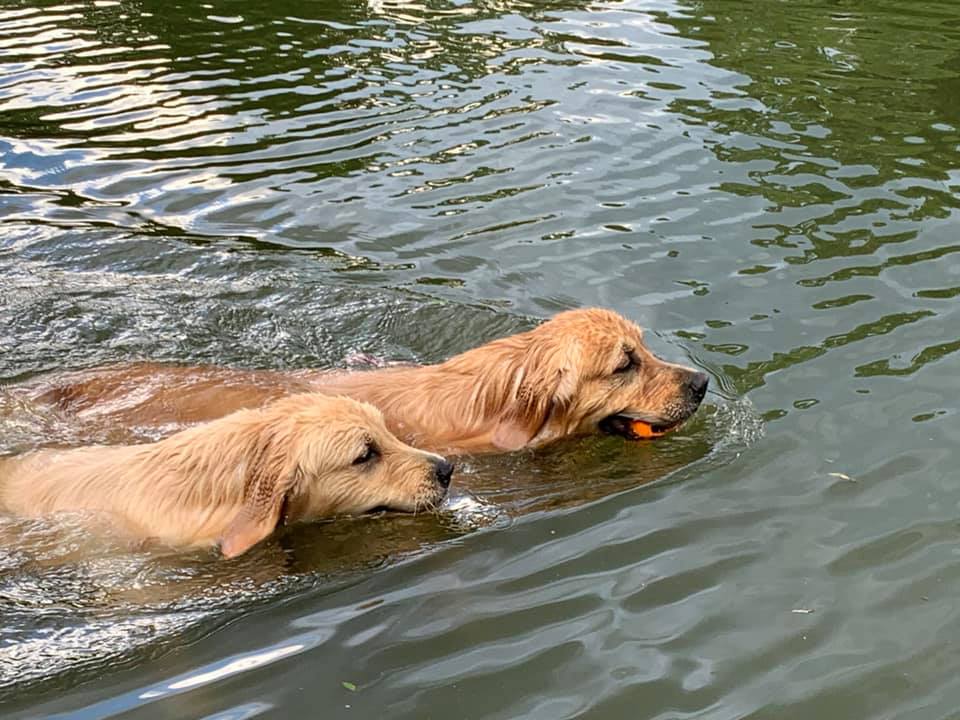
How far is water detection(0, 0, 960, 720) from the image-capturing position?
569 cm

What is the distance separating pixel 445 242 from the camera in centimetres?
1098

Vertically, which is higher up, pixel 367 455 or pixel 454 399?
pixel 367 455

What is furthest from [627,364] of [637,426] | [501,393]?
[501,393]

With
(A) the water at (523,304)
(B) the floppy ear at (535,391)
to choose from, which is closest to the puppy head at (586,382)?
(B) the floppy ear at (535,391)

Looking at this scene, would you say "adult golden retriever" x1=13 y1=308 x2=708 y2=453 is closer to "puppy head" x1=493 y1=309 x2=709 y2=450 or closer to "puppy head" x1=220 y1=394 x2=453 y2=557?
"puppy head" x1=493 y1=309 x2=709 y2=450

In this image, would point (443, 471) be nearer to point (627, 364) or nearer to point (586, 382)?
point (586, 382)

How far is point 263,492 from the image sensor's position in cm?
671

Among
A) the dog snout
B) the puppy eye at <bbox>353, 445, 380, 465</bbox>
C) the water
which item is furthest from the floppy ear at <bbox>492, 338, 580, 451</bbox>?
the puppy eye at <bbox>353, 445, 380, 465</bbox>

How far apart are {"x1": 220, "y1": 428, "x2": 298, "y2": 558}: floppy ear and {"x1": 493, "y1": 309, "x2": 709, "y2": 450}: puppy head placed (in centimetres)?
176

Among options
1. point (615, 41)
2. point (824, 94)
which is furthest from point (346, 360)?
point (615, 41)

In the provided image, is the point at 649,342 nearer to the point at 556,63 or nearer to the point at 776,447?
the point at 776,447

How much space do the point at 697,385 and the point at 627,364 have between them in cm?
50

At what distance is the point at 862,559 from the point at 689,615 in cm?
113

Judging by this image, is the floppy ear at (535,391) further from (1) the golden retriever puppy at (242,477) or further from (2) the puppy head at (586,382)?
(1) the golden retriever puppy at (242,477)
